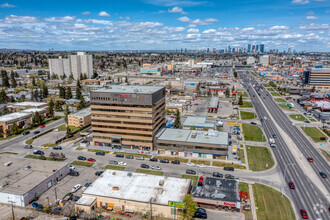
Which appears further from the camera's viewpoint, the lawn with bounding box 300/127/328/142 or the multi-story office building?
the lawn with bounding box 300/127/328/142

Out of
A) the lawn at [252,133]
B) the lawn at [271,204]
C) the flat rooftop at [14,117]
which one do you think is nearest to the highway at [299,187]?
the lawn at [271,204]

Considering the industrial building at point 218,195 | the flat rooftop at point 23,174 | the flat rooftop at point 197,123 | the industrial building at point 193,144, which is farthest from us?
the flat rooftop at point 197,123

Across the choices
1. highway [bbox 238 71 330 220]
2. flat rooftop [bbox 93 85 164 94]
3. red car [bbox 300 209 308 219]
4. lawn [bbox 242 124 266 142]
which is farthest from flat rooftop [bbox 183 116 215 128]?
red car [bbox 300 209 308 219]

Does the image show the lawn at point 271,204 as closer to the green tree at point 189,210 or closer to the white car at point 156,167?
the green tree at point 189,210

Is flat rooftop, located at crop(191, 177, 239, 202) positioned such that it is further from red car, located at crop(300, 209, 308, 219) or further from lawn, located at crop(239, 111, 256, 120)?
lawn, located at crop(239, 111, 256, 120)

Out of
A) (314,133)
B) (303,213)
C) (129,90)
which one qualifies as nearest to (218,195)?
(303,213)

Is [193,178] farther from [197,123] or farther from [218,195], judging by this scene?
[197,123]
